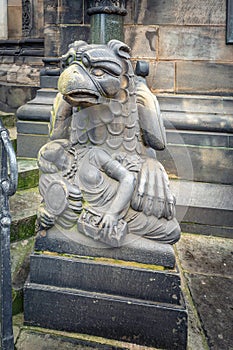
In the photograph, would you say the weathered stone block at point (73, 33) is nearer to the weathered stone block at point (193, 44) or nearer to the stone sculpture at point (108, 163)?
the weathered stone block at point (193, 44)

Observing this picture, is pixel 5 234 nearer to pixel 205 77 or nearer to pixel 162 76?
pixel 162 76

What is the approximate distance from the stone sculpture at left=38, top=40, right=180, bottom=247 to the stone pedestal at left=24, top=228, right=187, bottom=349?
0.11 metres

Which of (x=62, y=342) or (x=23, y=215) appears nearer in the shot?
(x=62, y=342)

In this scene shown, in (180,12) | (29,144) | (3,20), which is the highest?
(3,20)

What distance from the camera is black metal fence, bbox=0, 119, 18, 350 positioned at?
148 centimetres

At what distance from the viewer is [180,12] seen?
3.48 metres

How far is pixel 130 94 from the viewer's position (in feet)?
6.25

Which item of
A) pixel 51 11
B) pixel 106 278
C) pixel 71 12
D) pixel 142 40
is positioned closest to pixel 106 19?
pixel 142 40

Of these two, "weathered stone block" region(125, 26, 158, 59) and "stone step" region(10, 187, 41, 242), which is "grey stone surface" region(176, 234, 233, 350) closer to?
"stone step" region(10, 187, 41, 242)

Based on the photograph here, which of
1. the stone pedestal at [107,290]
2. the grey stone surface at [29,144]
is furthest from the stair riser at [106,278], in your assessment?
the grey stone surface at [29,144]

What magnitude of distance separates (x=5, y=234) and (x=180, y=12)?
313 centimetres

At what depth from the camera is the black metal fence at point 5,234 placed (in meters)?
1.48

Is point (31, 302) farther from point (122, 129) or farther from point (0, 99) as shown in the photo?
point (0, 99)

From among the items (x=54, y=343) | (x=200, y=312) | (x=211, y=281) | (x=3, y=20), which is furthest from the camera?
(x=3, y=20)
